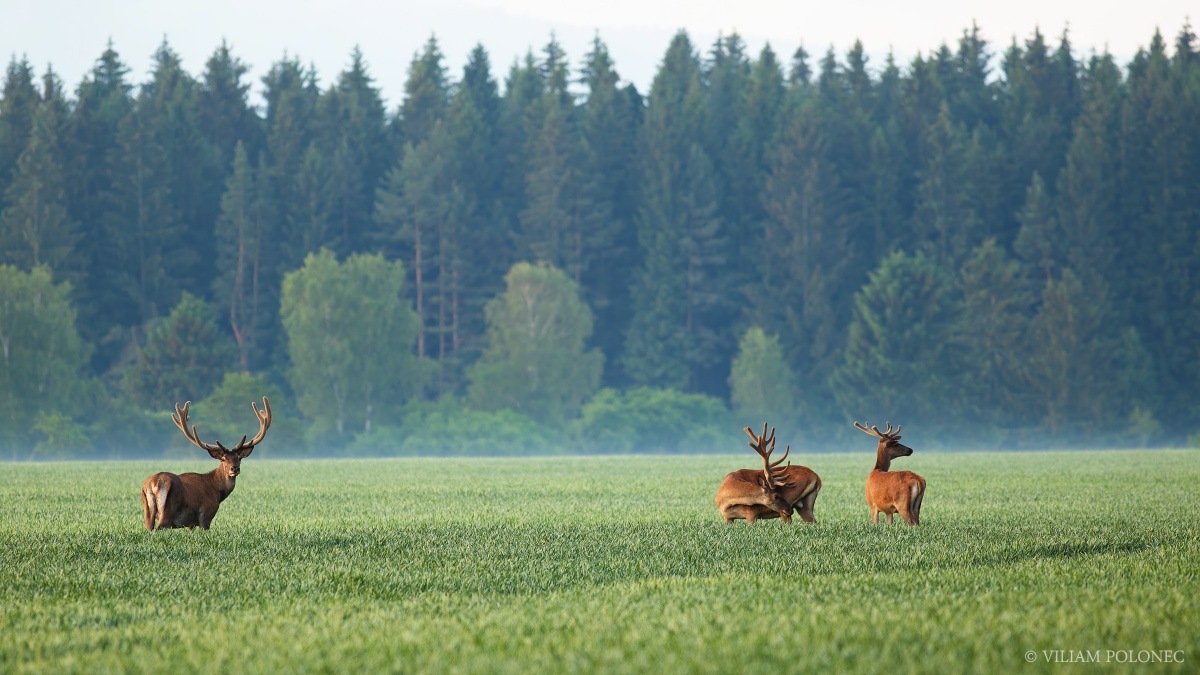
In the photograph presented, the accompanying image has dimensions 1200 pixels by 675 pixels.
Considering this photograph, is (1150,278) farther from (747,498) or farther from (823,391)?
(747,498)

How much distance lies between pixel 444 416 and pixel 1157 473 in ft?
184

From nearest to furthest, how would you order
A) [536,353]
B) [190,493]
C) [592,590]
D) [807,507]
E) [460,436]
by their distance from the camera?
[592,590]
[190,493]
[807,507]
[460,436]
[536,353]

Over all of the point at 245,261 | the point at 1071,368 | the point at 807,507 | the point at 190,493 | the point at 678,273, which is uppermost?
the point at 245,261

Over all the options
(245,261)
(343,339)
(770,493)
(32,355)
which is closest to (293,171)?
(245,261)

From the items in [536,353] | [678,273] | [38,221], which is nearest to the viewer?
[536,353]

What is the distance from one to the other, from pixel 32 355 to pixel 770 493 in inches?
2648

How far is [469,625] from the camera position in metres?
10.4

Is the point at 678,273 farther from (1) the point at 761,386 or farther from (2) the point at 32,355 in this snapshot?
(2) the point at 32,355

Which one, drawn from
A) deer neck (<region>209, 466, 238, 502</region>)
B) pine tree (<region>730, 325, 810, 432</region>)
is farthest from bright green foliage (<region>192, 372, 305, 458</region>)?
deer neck (<region>209, 466, 238, 502</region>)

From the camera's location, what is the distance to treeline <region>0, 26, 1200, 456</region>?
8606 cm

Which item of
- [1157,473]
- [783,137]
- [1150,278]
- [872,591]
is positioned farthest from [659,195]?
[872,591]

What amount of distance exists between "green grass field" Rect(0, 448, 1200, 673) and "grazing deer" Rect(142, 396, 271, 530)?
0.32 m

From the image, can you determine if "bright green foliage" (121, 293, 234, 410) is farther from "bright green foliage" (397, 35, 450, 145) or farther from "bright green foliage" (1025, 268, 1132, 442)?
"bright green foliage" (1025, 268, 1132, 442)

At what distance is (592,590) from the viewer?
491 inches
